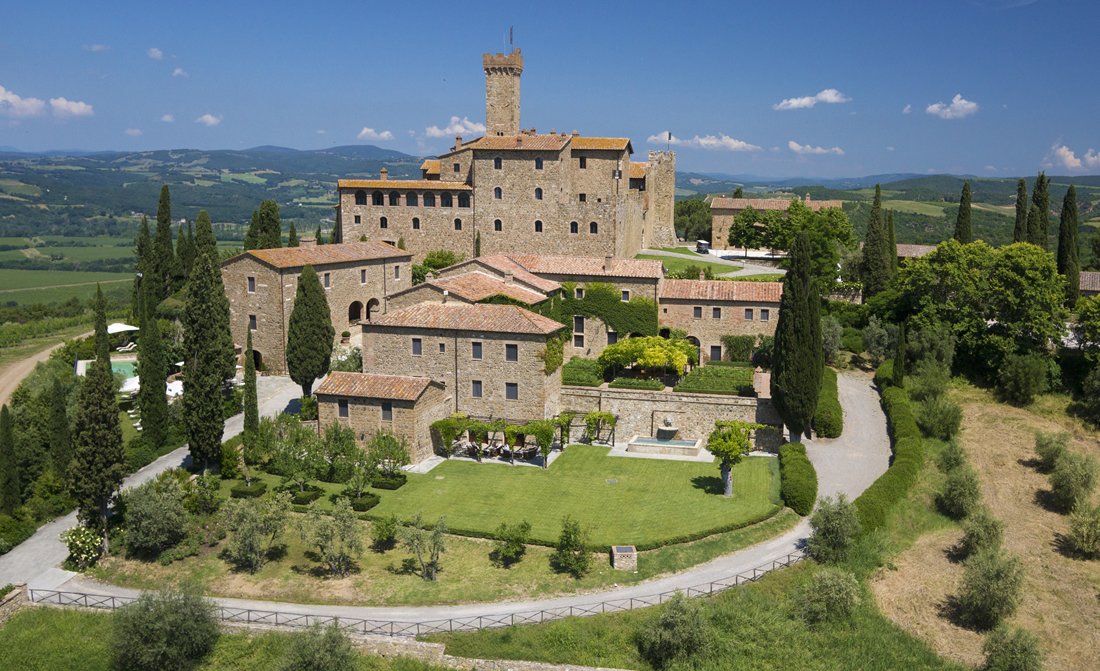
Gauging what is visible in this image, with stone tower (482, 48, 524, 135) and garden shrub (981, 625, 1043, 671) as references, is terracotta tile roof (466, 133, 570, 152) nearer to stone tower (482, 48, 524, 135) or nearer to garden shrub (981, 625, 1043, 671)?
stone tower (482, 48, 524, 135)

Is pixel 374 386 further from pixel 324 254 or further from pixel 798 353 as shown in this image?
pixel 798 353

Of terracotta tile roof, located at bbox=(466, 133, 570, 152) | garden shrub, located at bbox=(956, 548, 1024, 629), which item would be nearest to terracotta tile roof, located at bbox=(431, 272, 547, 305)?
terracotta tile roof, located at bbox=(466, 133, 570, 152)

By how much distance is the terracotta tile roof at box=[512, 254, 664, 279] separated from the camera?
46.0 m

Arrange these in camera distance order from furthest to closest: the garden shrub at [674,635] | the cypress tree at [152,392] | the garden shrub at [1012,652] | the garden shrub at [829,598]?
the cypress tree at [152,392] < the garden shrub at [829,598] < the garden shrub at [674,635] < the garden shrub at [1012,652]

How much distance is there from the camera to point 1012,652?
2158 centimetres

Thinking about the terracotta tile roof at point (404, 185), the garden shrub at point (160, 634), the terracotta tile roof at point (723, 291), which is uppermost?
the terracotta tile roof at point (404, 185)

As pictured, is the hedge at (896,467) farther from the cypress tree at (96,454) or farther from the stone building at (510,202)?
the cypress tree at (96,454)

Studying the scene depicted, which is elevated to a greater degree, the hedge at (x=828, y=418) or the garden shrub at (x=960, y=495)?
the hedge at (x=828, y=418)

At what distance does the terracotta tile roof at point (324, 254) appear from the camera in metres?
45.2

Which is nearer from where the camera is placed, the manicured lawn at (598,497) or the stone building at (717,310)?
the manicured lawn at (598,497)

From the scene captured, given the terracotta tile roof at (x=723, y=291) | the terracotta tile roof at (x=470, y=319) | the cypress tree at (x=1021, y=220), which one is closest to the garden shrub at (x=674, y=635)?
the terracotta tile roof at (x=470, y=319)

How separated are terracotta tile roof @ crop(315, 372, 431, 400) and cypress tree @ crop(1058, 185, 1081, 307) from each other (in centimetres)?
3875

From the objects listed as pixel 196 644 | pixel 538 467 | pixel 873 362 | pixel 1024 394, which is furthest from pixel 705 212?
pixel 196 644

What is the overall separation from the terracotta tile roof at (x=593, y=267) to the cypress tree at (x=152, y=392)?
2010cm
